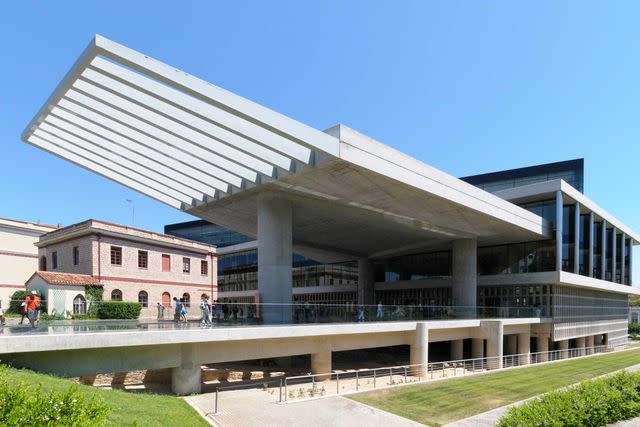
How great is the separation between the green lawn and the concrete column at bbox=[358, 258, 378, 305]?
23.2 metres

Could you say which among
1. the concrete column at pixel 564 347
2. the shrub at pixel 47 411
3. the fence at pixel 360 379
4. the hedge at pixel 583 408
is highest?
the shrub at pixel 47 411

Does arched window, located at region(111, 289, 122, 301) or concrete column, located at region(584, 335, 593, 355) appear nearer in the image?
arched window, located at region(111, 289, 122, 301)

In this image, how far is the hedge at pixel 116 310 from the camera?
2349 cm

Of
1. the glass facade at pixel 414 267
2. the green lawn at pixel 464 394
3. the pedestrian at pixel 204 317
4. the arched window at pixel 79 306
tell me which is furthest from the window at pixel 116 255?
the glass facade at pixel 414 267

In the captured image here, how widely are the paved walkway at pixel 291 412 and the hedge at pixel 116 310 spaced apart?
34.1 feet

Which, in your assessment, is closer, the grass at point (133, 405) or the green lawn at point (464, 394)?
the grass at point (133, 405)

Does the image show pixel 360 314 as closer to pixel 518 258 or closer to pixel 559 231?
pixel 559 231

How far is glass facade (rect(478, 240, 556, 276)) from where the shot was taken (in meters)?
34.6

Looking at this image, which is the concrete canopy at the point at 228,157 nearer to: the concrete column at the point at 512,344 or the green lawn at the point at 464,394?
the concrete column at the point at 512,344

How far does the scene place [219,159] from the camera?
2042 centimetres

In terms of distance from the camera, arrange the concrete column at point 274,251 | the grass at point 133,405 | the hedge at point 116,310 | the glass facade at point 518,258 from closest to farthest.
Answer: the grass at point 133,405
the concrete column at point 274,251
the hedge at point 116,310
the glass facade at point 518,258

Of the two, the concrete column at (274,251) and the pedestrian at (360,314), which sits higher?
the concrete column at (274,251)

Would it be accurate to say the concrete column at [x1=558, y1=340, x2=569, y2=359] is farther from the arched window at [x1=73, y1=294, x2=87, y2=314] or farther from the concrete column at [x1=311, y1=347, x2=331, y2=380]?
the arched window at [x1=73, y1=294, x2=87, y2=314]

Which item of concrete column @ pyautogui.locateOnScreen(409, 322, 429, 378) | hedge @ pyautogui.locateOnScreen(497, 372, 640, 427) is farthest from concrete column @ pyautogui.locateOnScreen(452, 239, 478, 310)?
hedge @ pyautogui.locateOnScreen(497, 372, 640, 427)
